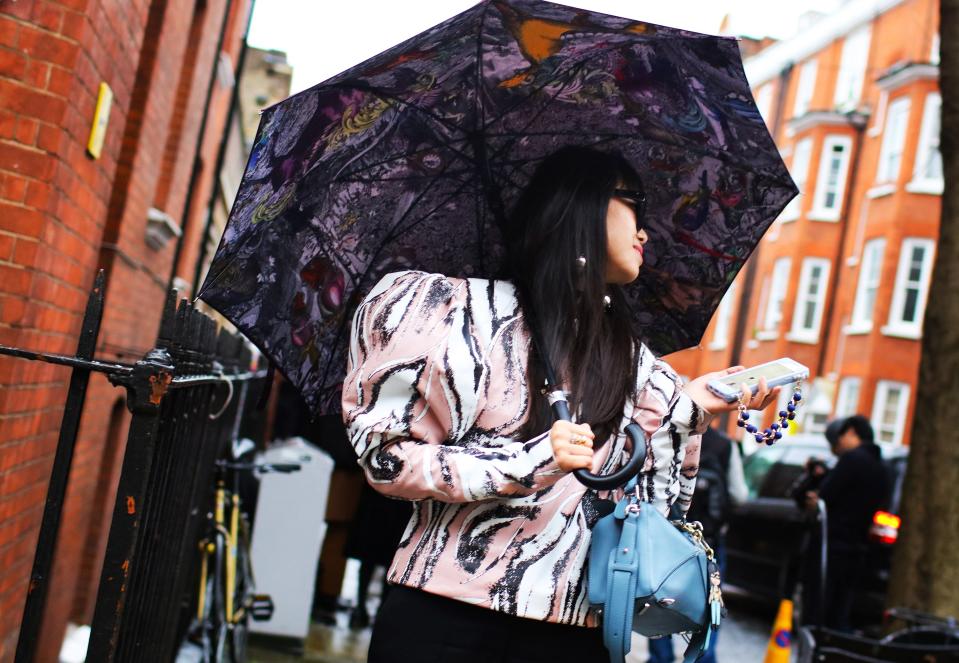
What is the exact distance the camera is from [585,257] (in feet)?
8.73

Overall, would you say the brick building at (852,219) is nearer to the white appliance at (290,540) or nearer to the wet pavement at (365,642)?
the wet pavement at (365,642)

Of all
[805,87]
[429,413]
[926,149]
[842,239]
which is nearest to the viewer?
[429,413]

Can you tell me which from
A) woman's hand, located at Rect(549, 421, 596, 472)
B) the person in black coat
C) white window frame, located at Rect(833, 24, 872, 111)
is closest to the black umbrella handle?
woman's hand, located at Rect(549, 421, 596, 472)

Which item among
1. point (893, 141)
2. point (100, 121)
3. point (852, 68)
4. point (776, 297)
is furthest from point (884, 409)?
point (100, 121)

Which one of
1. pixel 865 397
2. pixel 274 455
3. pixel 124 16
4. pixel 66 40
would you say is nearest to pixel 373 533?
pixel 274 455

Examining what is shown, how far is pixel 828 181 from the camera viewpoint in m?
38.2

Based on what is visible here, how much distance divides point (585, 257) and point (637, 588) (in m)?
0.73

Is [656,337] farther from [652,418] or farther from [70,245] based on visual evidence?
[70,245]

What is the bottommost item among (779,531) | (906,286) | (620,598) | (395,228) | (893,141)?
(779,531)

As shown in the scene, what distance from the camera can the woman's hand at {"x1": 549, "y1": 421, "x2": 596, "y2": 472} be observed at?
7.36ft

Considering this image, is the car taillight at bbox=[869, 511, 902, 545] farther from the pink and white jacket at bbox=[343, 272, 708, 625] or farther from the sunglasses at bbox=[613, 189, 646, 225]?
the pink and white jacket at bbox=[343, 272, 708, 625]

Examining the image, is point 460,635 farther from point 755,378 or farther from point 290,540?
point 290,540

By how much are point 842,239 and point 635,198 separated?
116 ft

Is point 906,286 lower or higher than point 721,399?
higher
